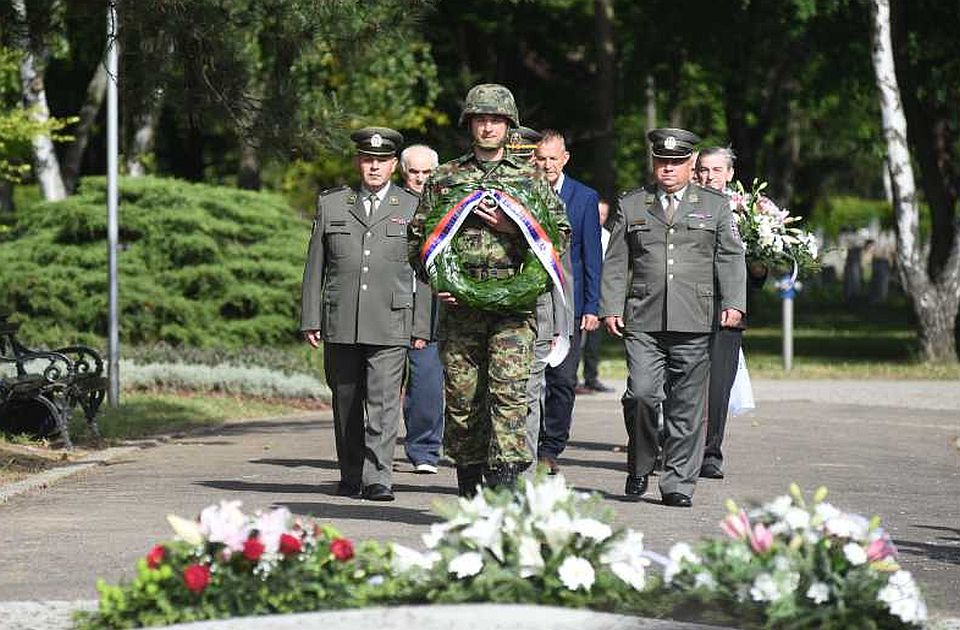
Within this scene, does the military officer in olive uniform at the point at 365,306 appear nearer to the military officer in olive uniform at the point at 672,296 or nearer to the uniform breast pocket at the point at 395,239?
the uniform breast pocket at the point at 395,239

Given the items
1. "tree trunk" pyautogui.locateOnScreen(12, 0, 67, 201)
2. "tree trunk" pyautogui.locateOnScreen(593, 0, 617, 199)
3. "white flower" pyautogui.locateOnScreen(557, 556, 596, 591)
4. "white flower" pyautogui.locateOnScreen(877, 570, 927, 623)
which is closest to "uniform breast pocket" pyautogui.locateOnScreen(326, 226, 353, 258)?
"white flower" pyautogui.locateOnScreen(557, 556, 596, 591)

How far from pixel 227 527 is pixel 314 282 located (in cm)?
443

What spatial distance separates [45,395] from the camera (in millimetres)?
13359

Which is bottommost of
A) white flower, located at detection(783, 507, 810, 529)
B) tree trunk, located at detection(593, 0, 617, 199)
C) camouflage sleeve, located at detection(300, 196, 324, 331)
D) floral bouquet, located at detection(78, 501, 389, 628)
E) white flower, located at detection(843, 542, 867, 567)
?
floral bouquet, located at detection(78, 501, 389, 628)

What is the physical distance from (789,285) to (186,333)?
8.91 metres

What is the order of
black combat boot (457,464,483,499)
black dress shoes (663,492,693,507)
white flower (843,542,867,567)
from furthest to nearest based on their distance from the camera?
black dress shoes (663,492,693,507) → black combat boot (457,464,483,499) → white flower (843,542,867,567)

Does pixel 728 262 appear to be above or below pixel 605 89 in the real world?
below

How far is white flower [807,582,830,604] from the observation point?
603 cm

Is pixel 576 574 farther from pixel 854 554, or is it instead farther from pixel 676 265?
pixel 676 265

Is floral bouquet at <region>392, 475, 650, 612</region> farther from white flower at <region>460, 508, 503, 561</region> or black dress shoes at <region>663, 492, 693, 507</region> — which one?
black dress shoes at <region>663, 492, 693, 507</region>

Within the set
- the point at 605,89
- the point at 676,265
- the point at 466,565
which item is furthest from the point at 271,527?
the point at 605,89

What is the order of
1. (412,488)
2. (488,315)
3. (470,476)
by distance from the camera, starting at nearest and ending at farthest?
(488,315) → (470,476) → (412,488)

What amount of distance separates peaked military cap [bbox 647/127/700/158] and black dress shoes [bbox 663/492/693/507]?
182cm

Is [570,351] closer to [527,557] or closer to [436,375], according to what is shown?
[436,375]
